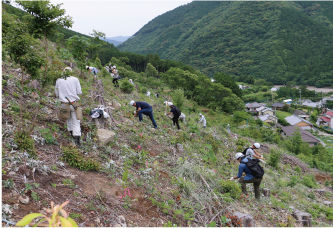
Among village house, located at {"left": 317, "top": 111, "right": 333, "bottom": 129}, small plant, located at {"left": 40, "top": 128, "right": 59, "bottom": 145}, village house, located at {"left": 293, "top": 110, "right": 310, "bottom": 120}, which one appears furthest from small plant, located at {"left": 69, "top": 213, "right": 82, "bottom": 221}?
village house, located at {"left": 293, "top": 110, "right": 310, "bottom": 120}

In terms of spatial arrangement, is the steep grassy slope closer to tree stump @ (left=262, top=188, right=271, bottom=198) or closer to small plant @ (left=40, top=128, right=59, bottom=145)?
small plant @ (left=40, top=128, right=59, bottom=145)

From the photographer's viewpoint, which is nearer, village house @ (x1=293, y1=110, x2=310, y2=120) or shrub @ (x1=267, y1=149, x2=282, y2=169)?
shrub @ (x1=267, y1=149, x2=282, y2=169)

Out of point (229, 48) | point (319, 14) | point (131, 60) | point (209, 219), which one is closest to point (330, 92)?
point (229, 48)

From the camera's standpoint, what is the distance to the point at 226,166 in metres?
8.07

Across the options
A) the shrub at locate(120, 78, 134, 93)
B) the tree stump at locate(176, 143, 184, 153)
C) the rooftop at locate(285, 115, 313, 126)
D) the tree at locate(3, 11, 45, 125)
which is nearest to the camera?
the tree at locate(3, 11, 45, 125)

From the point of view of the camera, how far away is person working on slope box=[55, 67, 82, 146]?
14.6 ft

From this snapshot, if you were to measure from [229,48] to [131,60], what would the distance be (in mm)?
76202

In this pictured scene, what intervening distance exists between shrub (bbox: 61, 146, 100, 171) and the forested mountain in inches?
3811

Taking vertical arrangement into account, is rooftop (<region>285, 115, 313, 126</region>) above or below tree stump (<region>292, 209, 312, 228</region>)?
below

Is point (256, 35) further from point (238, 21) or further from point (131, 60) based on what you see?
point (131, 60)

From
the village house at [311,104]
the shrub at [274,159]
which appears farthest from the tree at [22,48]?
the village house at [311,104]

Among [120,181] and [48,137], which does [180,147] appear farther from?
[48,137]

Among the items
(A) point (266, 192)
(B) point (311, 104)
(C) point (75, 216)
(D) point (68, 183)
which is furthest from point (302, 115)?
(C) point (75, 216)

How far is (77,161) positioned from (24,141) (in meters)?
1.04
